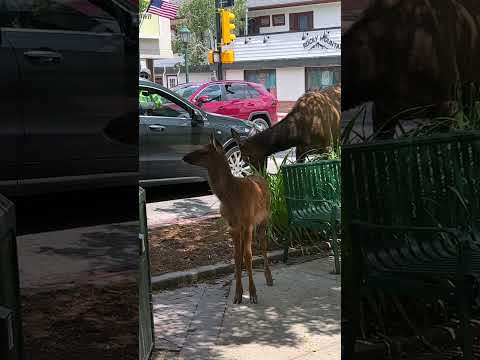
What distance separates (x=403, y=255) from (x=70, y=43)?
1.93m

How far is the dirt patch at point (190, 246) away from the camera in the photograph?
6.20 meters

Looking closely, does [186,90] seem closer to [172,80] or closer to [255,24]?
[172,80]

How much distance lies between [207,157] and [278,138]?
2.31 metres

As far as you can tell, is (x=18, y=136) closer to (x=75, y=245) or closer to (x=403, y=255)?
(x=75, y=245)

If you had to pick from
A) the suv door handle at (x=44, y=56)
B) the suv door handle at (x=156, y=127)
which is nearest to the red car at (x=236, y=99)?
the suv door handle at (x=156, y=127)

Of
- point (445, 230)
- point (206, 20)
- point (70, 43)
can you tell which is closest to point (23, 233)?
point (70, 43)

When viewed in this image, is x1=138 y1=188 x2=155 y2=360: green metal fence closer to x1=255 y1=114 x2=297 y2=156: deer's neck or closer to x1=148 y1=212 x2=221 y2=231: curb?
x1=255 y1=114 x2=297 y2=156: deer's neck

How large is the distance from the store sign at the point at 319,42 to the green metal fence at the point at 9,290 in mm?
27890

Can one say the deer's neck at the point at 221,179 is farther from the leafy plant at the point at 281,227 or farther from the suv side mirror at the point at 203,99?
the suv side mirror at the point at 203,99

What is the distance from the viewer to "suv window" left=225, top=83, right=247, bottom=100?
15.5 meters

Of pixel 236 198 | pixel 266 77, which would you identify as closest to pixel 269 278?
pixel 236 198

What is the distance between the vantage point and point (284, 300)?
517 centimetres

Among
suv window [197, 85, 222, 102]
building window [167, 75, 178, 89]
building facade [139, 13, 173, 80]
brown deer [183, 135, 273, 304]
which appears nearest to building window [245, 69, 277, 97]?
building facade [139, 13, 173, 80]

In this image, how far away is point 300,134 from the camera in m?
6.93
